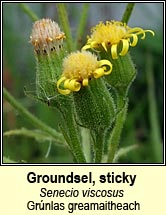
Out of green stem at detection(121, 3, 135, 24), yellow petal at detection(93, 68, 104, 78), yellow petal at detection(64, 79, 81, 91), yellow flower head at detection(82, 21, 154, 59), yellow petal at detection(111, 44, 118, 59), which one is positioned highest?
green stem at detection(121, 3, 135, 24)

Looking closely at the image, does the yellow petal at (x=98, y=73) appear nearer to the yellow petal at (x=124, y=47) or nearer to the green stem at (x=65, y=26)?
the yellow petal at (x=124, y=47)

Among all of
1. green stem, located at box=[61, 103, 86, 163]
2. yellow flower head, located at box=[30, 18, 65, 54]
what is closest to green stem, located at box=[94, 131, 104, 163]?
green stem, located at box=[61, 103, 86, 163]

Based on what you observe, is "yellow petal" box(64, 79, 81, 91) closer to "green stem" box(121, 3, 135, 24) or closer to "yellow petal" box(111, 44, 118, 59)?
"yellow petal" box(111, 44, 118, 59)

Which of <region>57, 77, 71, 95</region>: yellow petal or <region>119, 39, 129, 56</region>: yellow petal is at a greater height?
<region>119, 39, 129, 56</region>: yellow petal

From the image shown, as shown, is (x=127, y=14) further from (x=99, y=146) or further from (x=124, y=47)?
(x=99, y=146)

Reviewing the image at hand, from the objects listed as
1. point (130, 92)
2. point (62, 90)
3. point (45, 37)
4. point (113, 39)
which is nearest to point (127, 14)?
point (113, 39)

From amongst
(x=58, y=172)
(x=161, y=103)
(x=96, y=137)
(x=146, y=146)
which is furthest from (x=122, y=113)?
(x=161, y=103)
